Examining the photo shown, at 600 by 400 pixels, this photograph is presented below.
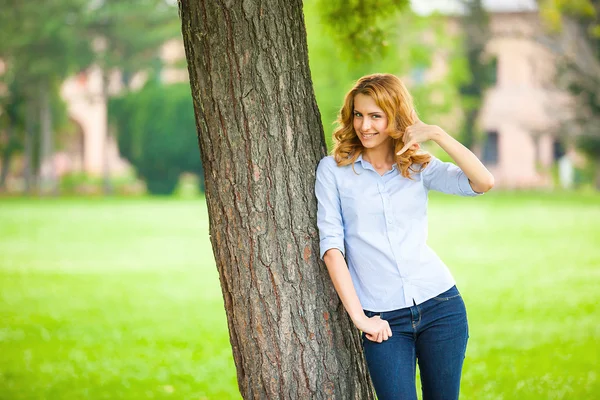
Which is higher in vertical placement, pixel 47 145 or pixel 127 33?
pixel 127 33

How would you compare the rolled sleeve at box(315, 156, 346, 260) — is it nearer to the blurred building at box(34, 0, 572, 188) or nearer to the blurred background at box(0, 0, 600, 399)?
the blurred background at box(0, 0, 600, 399)

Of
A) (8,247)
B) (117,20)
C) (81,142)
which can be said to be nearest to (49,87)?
(117,20)

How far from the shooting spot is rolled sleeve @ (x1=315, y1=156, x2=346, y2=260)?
3.06 meters

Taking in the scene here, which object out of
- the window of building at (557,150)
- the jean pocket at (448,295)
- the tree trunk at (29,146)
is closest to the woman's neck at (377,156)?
the jean pocket at (448,295)

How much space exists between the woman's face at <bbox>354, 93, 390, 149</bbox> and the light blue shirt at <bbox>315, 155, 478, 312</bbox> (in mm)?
104

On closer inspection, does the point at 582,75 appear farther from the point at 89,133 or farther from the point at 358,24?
the point at 89,133

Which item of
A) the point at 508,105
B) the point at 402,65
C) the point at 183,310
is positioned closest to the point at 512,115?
the point at 508,105

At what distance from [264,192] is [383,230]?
55 centimetres

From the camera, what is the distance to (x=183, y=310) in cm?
962

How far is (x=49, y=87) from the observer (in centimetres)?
3891

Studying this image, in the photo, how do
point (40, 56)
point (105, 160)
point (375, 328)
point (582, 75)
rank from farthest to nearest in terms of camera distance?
point (105, 160) < point (40, 56) < point (582, 75) < point (375, 328)

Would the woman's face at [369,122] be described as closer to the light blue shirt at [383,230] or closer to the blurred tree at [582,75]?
the light blue shirt at [383,230]

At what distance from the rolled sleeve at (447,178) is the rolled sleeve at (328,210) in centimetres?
40

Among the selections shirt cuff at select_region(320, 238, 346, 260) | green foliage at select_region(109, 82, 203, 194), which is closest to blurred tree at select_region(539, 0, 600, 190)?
green foliage at select_region(109, 82, 203, 194)
